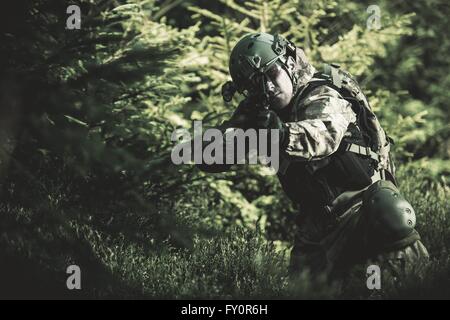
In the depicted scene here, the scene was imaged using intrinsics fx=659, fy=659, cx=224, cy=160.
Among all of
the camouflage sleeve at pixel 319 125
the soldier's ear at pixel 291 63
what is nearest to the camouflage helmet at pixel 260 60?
the soldier's ear at pixel 291 63

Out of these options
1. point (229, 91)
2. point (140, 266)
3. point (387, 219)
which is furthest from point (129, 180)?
point (387, 219)

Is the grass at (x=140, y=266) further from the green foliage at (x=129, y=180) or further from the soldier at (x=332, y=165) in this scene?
the soldier at (x=332, y=165)

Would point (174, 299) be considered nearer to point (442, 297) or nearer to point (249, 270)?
point (249, 270)

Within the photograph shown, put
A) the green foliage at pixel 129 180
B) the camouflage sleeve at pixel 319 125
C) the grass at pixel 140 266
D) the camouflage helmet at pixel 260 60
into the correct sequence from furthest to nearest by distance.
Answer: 1. the camouflage helmet at pixel 260 60
2. the camouflage sleeve at pixel 319 125
3. the grass at pixel 140 266
4. the green foliage at pixel 129 180

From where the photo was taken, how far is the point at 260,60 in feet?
11.7

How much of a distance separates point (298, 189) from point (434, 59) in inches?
261

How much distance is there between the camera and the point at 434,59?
9617mm

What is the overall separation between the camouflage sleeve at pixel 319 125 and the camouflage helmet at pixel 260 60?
21 cm

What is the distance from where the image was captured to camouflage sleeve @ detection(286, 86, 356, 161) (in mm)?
3205

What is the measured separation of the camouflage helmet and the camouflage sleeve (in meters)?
0.21

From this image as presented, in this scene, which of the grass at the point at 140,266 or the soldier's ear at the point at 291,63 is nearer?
the grass at the point at 140,266

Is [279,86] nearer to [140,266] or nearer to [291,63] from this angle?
[291,63]

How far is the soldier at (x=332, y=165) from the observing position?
136 inches

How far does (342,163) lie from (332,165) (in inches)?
2.5
